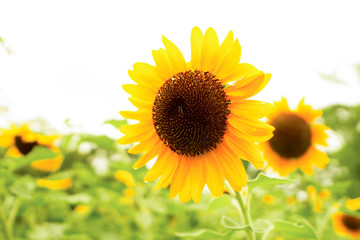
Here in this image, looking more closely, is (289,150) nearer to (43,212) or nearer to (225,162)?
(225,162)

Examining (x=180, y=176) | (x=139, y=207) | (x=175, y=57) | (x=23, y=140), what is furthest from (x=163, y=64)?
(x=23, y=140)

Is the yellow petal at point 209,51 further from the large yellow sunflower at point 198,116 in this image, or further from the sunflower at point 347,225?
the sunflower at point 347,225

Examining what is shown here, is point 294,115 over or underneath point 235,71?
underneath

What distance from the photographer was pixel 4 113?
2.56 metres

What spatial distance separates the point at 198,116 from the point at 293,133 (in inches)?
57.5

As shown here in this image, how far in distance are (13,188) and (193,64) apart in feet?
5.34

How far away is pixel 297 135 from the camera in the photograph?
2.64 metres

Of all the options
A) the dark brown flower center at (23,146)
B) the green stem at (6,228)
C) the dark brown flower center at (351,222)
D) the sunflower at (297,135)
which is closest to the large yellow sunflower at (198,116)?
the sunflower at (297,135)

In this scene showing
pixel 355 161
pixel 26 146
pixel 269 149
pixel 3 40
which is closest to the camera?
pixel 3 40

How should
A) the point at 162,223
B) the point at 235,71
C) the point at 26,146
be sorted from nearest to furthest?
the point at 235,71 → the point at 26,146 → the point at 162,223

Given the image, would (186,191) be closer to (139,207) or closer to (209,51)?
(209,51)

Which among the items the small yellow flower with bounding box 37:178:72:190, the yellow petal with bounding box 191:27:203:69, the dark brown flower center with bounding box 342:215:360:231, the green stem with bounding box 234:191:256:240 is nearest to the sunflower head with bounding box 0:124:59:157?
the small yellow flower with bounding box 37:178:72:190

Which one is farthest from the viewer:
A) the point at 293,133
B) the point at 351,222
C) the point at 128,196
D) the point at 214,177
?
the point at 351,222

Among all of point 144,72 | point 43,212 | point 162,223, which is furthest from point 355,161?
point 144,72
